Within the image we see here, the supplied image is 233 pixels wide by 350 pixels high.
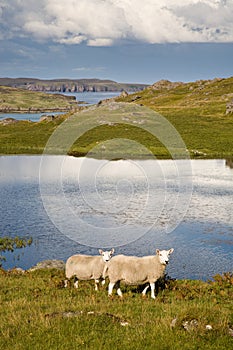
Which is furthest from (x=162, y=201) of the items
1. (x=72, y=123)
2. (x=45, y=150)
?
(x=72, y=123)

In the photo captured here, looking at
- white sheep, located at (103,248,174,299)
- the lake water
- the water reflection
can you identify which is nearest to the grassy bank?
white sheep, located at (103,248,174,299)

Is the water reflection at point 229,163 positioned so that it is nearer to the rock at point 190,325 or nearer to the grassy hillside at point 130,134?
the grassy hillside at point 130,134

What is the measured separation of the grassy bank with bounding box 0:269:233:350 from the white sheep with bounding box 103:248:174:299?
1.89 ft

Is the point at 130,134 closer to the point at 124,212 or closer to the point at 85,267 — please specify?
the point at 124,212

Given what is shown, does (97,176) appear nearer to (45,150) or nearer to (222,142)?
(45,150)

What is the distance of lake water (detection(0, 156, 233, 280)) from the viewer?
35500 millimetres

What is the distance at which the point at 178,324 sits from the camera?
13.6 meters

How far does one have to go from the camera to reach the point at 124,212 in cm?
4922

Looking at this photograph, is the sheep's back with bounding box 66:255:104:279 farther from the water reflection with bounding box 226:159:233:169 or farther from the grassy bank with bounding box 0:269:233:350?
the water reflection with bounding box 226:159:233:169

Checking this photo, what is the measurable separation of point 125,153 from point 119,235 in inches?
2511

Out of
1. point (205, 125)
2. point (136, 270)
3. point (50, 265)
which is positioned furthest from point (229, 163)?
point (136, 270)

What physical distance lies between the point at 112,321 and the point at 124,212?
35095mm

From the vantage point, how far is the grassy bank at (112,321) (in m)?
12.6

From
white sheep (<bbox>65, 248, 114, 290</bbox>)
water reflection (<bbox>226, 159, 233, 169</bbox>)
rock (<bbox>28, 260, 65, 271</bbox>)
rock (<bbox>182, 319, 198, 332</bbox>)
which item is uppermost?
water reflection (<bbox>226, 159, 233, 169</bbox>)
